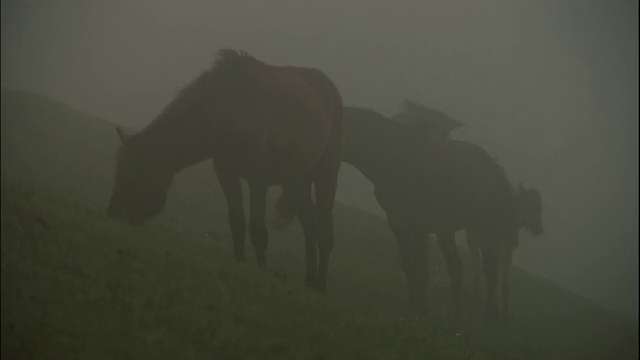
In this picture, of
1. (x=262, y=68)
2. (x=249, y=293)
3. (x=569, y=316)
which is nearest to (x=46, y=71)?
(x=262, y=68)

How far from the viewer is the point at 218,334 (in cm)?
599

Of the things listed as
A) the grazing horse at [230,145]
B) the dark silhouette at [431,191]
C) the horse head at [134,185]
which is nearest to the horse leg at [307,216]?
the grazing horse at [230,145]

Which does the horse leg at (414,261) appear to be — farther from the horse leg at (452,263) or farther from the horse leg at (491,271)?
the horse leg at (491,271)

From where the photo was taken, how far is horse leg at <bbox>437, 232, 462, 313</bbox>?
1298cm

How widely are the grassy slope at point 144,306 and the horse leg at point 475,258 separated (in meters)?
7.22

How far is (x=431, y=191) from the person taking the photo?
13266mm

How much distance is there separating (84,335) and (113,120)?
1110 cm

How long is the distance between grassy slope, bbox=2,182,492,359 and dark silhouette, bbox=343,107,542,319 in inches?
202

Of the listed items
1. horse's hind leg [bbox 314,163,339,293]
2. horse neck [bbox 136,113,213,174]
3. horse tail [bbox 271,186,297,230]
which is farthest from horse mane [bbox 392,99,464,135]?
horse neck [bbox 136,113,213,174]

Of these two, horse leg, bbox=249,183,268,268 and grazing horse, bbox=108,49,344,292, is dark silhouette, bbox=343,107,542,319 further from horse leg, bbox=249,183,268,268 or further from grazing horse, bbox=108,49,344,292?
horse leg, bbox=249,183,268,268

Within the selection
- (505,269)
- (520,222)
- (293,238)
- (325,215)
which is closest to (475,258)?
(505,269)

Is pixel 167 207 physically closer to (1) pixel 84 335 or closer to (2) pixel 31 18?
(2) pixel 31 18

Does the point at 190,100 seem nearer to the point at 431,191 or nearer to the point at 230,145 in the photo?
the point at 230,145

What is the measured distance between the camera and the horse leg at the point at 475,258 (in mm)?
14539
